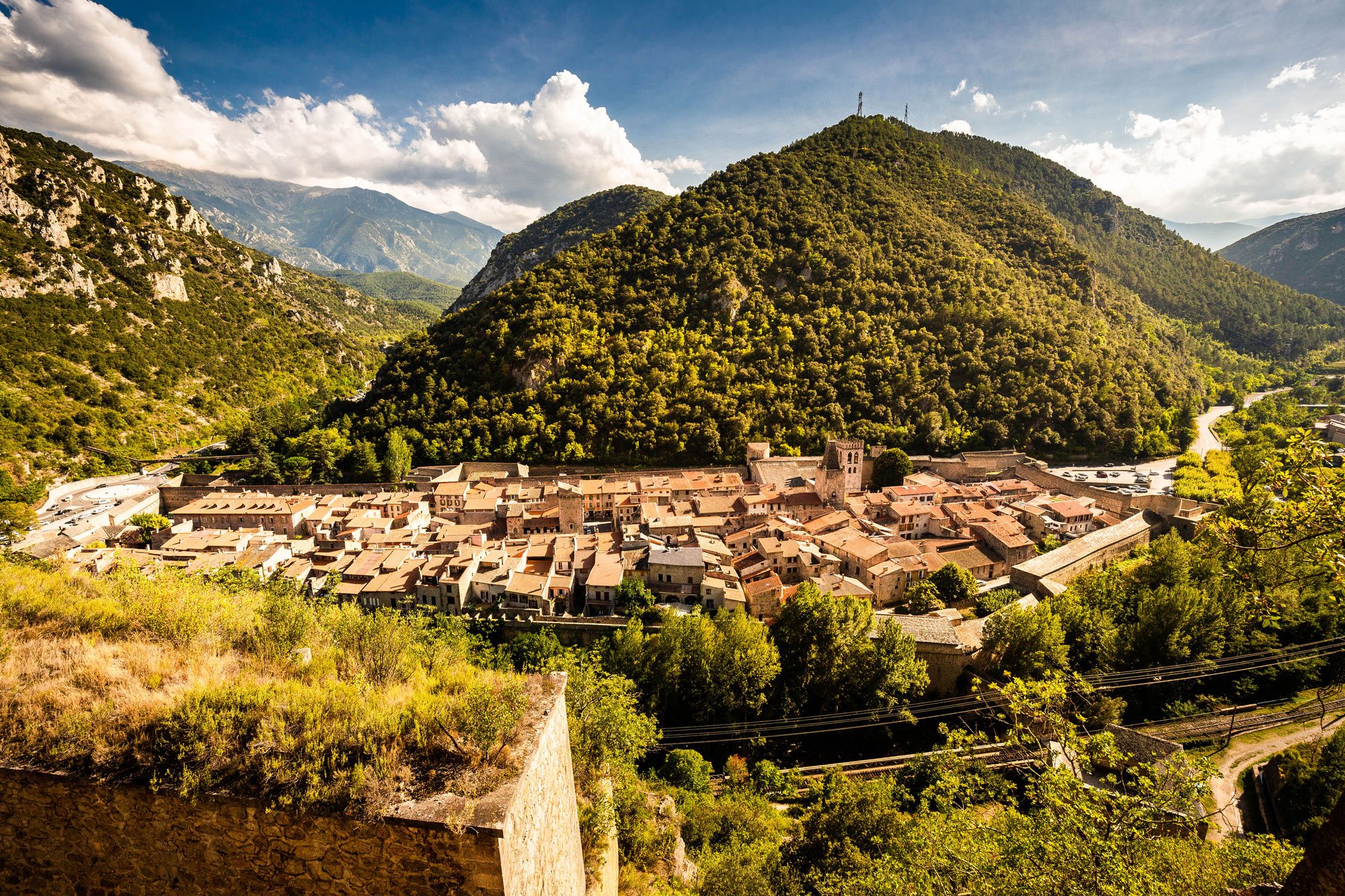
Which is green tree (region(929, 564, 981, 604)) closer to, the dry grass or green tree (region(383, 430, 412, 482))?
the dry grass

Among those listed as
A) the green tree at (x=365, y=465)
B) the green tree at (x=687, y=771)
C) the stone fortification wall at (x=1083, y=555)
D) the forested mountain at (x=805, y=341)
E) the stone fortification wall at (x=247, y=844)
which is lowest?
the green tree at (x=687, y=771)

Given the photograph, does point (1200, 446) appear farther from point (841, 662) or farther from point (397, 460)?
point (397, 460)

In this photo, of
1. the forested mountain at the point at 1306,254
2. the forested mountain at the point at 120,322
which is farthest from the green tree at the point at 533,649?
the forested mountain at the point at 1306,254

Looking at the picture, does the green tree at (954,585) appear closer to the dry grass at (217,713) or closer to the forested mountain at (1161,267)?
the dry grass at (217,713)

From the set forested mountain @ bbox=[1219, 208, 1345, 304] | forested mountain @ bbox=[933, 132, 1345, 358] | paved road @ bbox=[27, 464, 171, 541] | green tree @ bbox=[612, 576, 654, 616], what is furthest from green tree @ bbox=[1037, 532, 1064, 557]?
forested mountain @ bbox=[1219, 208, 1345, 304]

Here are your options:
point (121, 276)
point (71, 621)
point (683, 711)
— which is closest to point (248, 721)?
point (71, 621)

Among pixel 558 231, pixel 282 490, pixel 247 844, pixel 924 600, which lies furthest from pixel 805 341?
pixel 558 231
